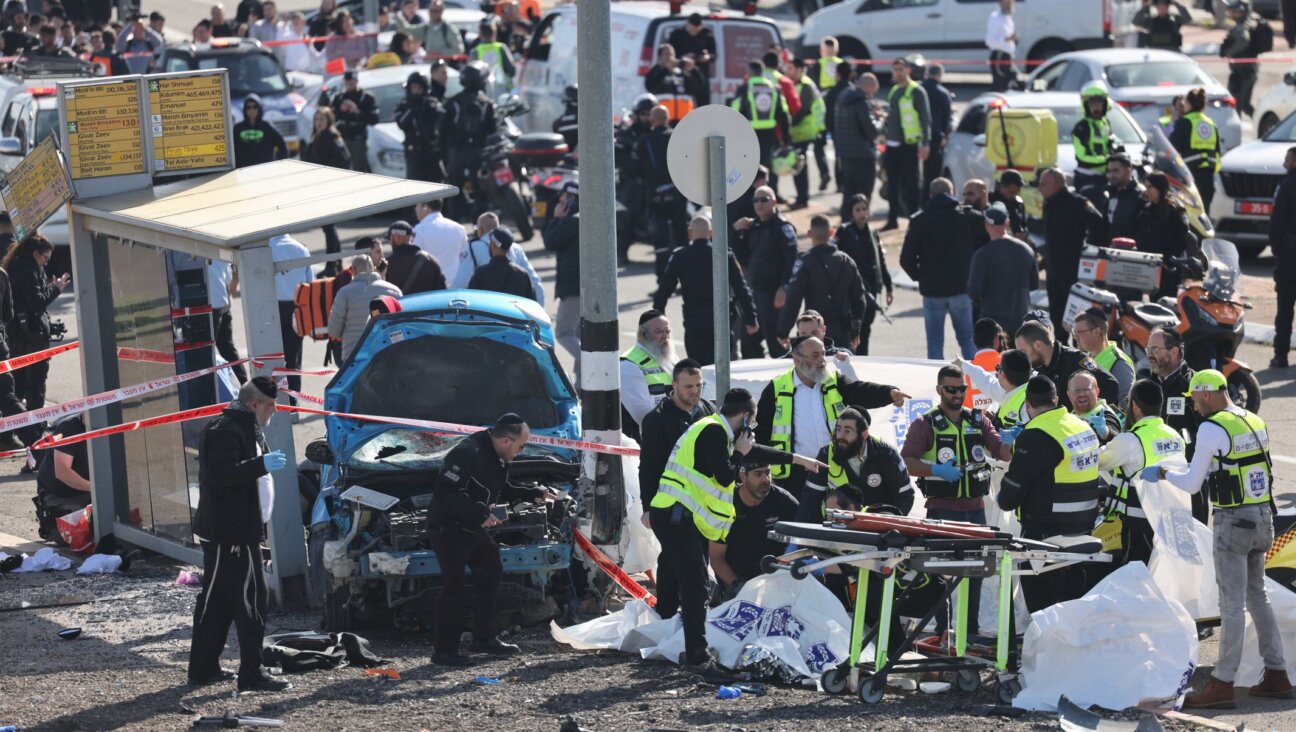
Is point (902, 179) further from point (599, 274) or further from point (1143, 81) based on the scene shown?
point (599, 274)

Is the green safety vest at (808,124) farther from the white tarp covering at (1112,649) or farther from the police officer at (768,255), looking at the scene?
the white tarp covering at (1112,649)

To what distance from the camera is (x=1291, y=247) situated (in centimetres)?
1691

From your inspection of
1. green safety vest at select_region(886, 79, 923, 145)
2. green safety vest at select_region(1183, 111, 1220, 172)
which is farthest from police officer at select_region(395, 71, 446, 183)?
green safety vest at select_region(1183, 111, 1220, 172)

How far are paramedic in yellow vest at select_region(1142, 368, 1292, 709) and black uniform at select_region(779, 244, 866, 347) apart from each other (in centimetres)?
532

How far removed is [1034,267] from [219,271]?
6.91 metres

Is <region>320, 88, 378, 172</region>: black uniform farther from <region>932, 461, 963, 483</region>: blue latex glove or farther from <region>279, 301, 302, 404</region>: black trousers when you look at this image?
<region>932, 461, 963, 483</region>: blue latex glove

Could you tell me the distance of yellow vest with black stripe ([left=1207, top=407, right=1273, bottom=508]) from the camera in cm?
988

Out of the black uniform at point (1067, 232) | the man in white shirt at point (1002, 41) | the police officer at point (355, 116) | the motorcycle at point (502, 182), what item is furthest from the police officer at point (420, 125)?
the man in white shirt at point (1002, 41)

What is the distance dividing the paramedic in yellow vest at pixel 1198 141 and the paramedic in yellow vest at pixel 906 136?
9.52 feet

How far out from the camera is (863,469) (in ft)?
34.0

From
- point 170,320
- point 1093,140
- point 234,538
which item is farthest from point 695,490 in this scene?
point 1093,140

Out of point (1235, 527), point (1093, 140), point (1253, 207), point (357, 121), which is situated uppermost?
point (357, 121)

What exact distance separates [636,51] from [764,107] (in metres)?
3.13

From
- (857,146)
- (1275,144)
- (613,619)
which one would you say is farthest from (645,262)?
(613,619)
